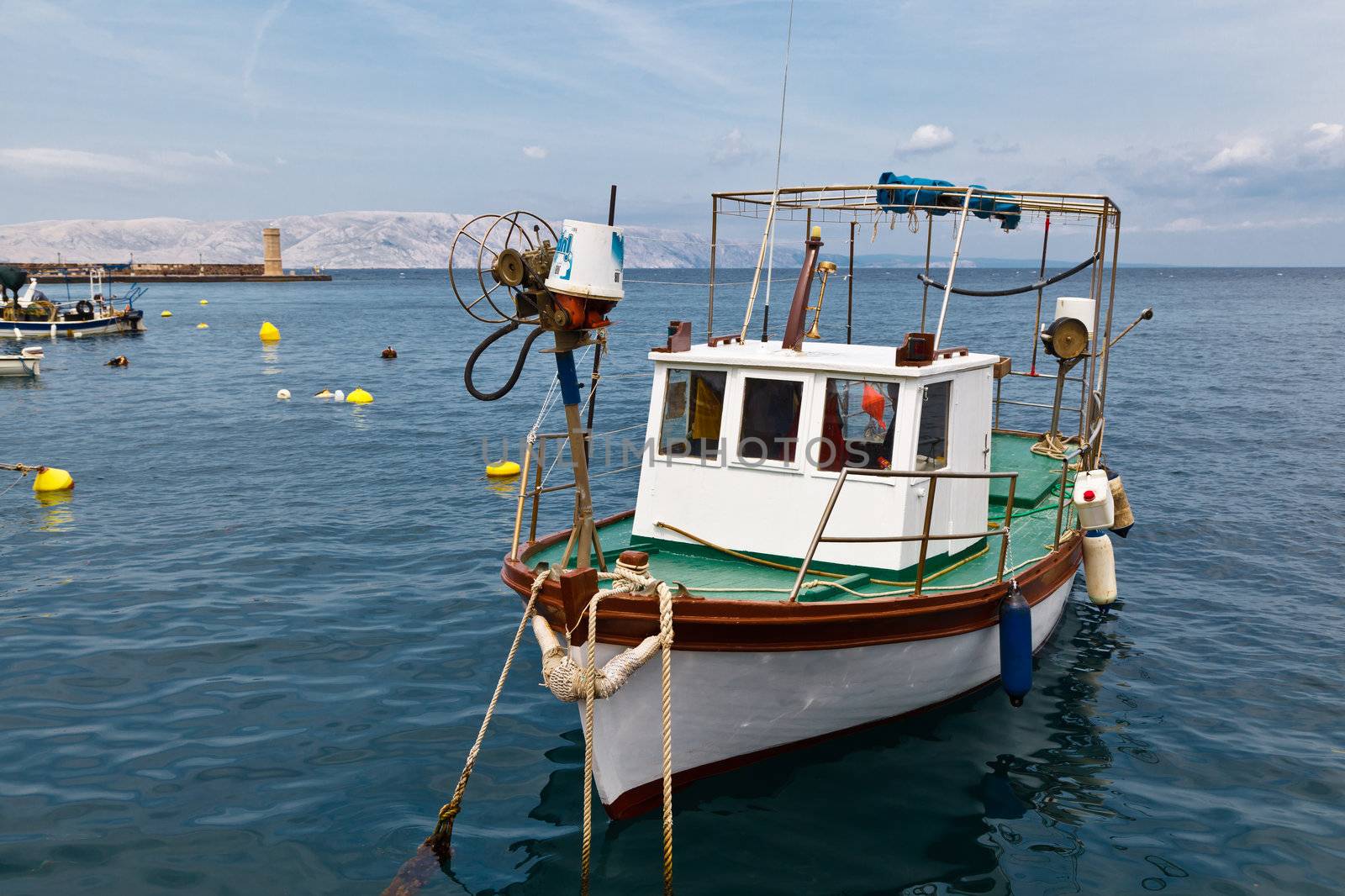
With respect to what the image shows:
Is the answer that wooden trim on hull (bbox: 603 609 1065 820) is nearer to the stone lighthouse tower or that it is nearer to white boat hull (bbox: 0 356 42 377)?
white boat hull (bbox: 0 356 42 377)

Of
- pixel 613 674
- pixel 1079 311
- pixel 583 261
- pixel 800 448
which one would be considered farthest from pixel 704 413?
pixel 1079 311

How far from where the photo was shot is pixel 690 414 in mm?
9969

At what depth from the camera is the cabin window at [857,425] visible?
945 cm

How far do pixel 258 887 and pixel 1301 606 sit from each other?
14096 mm

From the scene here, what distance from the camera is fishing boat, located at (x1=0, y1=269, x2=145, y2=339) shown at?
54.0 m

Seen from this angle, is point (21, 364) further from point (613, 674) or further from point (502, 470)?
point (613, 674)

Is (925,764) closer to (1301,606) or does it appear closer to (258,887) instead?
(258,887)

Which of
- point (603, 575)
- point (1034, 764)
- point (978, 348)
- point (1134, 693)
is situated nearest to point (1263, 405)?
point (978, 348)

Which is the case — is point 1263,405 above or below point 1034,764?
above

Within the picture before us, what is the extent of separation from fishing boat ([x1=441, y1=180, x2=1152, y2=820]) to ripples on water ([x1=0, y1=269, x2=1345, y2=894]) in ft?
2.71

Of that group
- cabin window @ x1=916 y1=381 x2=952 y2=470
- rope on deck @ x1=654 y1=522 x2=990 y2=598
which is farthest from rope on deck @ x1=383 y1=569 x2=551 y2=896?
cabin window @ x1=916 y1=381 x2=952 y2=470

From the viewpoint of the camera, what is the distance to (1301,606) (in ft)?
46.9

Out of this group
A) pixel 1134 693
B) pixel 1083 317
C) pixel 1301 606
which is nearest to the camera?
pixel 1134 693

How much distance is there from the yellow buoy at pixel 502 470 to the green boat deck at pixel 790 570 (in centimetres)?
1124
